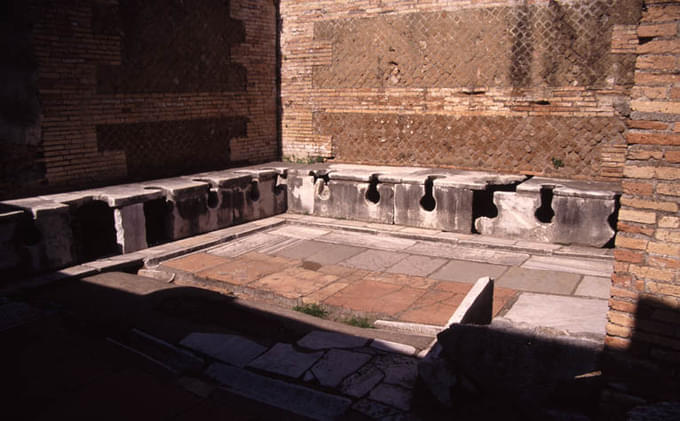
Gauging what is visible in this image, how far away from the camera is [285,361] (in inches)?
166

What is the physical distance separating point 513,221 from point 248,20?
21.5 feet

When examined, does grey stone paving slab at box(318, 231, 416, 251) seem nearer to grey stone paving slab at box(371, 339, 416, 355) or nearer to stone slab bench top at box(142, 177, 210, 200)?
stone slab bench top at box(142, 177, 210, 200)

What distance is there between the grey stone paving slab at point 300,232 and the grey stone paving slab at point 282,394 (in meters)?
4.22

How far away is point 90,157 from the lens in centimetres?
801

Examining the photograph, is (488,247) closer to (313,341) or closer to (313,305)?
(313,305)

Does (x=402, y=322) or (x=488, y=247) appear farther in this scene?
(x=488, y=247)

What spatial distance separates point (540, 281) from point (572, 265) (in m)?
0.81

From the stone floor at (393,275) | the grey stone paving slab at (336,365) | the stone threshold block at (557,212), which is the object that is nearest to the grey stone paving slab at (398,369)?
the grey stone paving slab at (336,365)

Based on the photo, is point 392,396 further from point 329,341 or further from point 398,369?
point 329,341

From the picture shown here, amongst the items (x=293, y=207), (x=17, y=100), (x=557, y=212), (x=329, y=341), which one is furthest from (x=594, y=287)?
(x=17, y=100)

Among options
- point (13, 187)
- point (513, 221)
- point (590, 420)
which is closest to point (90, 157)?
point (13, 187)

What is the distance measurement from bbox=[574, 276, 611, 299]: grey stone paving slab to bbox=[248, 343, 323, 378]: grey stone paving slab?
3160 mm

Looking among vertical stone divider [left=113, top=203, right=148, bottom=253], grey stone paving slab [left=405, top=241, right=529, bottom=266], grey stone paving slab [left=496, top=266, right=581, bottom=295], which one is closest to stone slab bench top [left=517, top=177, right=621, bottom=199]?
grey stone paving slab [left=405, top=241, right=529, bottom=266]

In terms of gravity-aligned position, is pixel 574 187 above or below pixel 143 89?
below
